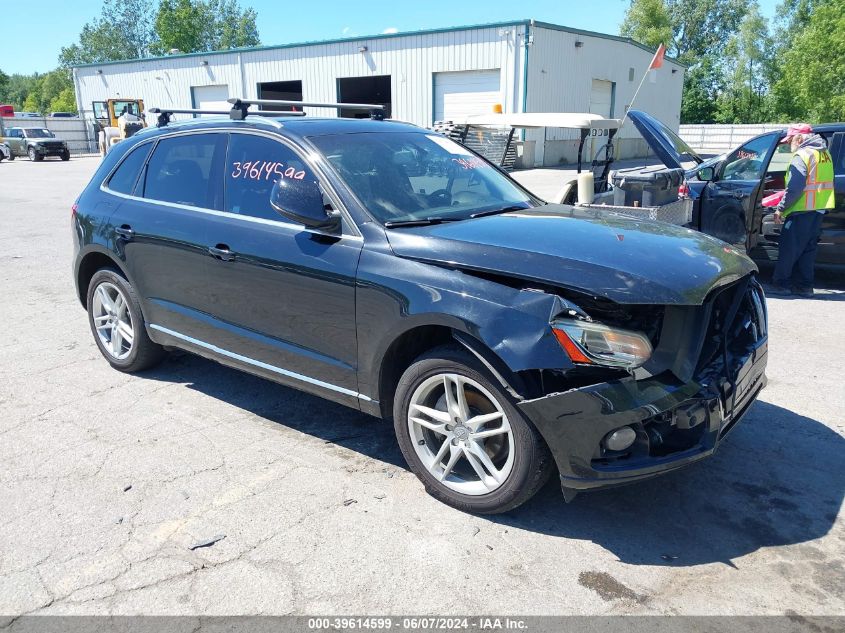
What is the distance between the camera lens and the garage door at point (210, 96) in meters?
36.2

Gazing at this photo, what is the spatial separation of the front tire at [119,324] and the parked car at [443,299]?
102 millimetres

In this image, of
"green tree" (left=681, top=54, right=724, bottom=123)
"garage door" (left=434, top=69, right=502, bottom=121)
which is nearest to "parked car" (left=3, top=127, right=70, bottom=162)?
"garage door" (left=434, top=69, right=502, bottom=121)

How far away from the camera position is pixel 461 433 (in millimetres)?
3293

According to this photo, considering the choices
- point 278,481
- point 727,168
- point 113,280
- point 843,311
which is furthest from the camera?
point 727,168

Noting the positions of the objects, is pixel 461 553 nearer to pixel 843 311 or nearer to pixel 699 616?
pixel 699 616

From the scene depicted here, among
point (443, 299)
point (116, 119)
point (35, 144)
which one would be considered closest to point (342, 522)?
point (443, 299)

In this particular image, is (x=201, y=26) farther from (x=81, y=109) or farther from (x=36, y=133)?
(x=36, y=133)

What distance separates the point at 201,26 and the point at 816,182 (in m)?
85.4

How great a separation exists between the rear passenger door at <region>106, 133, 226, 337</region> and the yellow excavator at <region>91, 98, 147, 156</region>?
21874mm

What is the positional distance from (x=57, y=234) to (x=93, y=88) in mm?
37250

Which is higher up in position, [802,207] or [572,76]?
[572,76]

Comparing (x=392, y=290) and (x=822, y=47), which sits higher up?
(x=822, y=47)

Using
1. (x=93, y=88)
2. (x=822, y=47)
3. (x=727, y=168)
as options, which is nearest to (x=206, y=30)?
(x=93, y=88)

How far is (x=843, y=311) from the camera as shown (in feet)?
22.7
